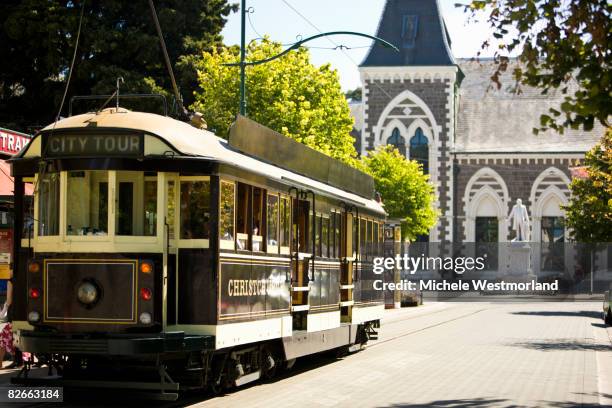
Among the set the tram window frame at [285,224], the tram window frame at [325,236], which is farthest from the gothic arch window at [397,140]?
the tram window frame at [285,224]

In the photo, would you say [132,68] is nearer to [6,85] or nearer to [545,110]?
[6,85]

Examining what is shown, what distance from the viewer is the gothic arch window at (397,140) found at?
73.6 meters

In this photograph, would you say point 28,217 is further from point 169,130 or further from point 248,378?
point 248,378

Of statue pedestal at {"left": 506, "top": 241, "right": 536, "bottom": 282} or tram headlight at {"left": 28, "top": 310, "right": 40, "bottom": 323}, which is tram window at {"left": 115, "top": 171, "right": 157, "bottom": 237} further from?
statue pedestal at {"left": 506, "top": 241, "right": 536, "bottom": 282}

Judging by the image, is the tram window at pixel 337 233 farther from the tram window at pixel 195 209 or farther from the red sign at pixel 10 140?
the red sign at pixel 10 140

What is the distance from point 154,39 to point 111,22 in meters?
2.41

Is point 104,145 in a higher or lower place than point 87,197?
higher

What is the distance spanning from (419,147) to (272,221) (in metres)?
59.1

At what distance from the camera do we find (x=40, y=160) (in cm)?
1327

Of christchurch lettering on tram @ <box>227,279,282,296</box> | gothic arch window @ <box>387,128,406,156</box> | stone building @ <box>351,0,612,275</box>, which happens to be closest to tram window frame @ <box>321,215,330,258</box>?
christchurch lettering on tram @ <box>227,279,282,296</box>

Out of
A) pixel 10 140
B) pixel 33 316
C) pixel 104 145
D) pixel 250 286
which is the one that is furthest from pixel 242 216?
pixel 10 140

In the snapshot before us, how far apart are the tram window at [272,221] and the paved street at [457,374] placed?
1.91 meters

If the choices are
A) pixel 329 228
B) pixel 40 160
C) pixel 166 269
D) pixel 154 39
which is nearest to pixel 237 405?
pixel 166 269

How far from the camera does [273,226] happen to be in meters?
15.5
